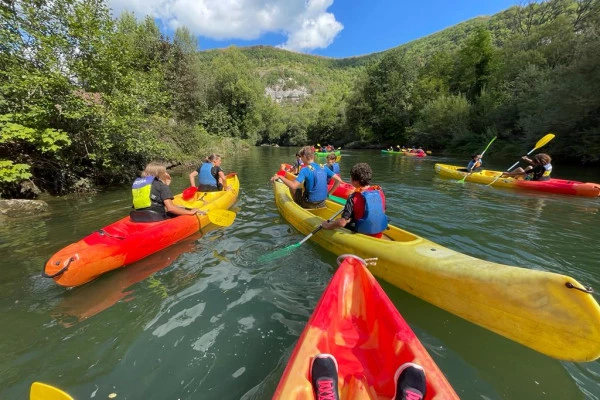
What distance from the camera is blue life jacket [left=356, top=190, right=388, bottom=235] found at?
4173 millimetres

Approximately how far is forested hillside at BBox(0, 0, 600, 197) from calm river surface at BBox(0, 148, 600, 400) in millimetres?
3595

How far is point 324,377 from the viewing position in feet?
6.41

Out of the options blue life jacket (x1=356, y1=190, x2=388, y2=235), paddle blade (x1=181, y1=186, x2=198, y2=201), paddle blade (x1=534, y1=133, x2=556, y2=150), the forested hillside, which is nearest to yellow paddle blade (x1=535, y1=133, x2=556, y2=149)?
paddle blade (x1=534, y1=133, x2=556, y2=150)

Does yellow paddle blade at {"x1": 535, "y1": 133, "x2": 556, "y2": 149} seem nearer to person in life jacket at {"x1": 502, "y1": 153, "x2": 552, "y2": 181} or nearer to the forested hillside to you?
person in life jacket at {"x1": 502, "y1": 153, "x2": 552, "y2": 181}

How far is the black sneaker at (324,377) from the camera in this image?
1.88 m

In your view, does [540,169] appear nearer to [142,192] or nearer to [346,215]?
[346,215]

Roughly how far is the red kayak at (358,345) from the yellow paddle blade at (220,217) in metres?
3.63

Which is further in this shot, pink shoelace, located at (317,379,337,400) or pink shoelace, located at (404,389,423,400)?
pink shoelace, located at (317,379,337,400)

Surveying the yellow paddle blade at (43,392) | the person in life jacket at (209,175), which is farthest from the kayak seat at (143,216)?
the yellow paddle blade at (43,392)

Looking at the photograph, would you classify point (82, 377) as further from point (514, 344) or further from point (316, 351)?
point (514, 344)

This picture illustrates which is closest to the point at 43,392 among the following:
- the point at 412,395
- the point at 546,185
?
the point at 412,395

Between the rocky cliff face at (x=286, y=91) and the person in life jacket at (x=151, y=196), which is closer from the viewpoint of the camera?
the person in life jacket at (x=151, y=196)

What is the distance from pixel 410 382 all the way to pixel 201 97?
2690cm

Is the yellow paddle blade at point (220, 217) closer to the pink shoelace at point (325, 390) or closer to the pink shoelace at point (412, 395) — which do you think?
the pink shoelace at point (325, 390)
